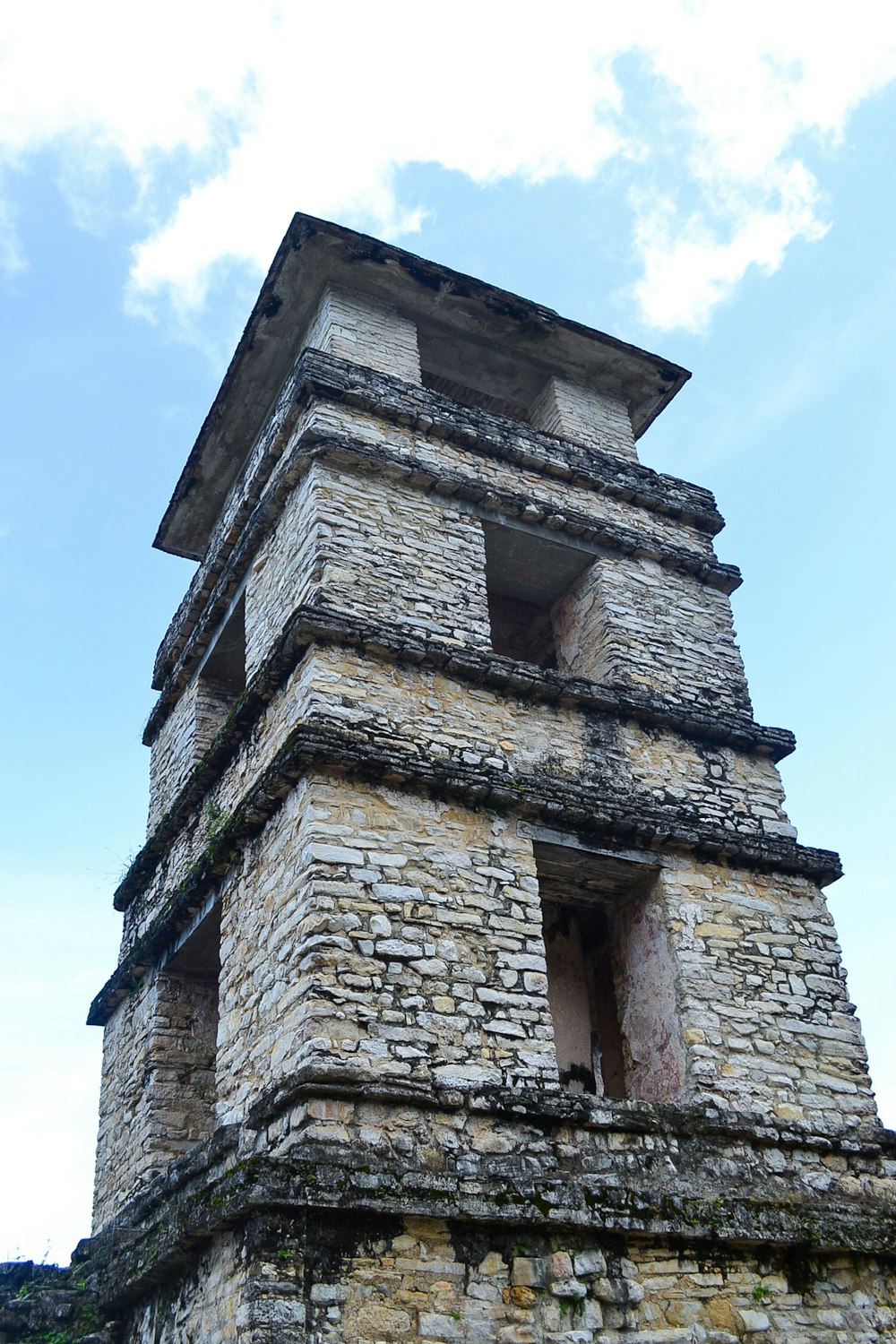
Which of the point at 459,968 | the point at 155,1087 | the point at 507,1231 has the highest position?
the point at 155,1087

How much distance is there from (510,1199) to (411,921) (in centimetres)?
159

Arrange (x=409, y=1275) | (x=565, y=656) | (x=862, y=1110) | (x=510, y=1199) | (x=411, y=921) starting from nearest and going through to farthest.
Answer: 1. (x=409, y=1275)
2. (x=510, y=1199)
3. (x=411, y=921)
4. (x=862, y=1110)
5. (x=565, y=656)

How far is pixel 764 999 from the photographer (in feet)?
25.4

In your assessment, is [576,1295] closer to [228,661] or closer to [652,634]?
[652,634]

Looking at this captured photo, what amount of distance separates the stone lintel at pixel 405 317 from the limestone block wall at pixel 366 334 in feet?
0.51

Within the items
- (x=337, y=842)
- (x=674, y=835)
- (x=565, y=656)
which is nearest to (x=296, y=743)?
(x=337, y=842)

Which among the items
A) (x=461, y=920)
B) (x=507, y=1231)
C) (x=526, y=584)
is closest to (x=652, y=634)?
(x=526, y=584)

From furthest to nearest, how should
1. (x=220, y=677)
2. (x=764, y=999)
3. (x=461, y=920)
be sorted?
(x=220, y=677), (x=764, y=999), (x=461, y=920)

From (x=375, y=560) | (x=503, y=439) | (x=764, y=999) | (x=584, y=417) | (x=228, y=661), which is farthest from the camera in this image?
(x=584, y=417)

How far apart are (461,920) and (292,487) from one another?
414 cm

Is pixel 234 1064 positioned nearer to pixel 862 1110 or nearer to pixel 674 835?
pixel 674 835

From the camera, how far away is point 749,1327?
6.28m

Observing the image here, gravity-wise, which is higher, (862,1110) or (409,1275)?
(862,1110)

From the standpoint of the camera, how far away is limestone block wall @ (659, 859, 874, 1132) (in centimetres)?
733
